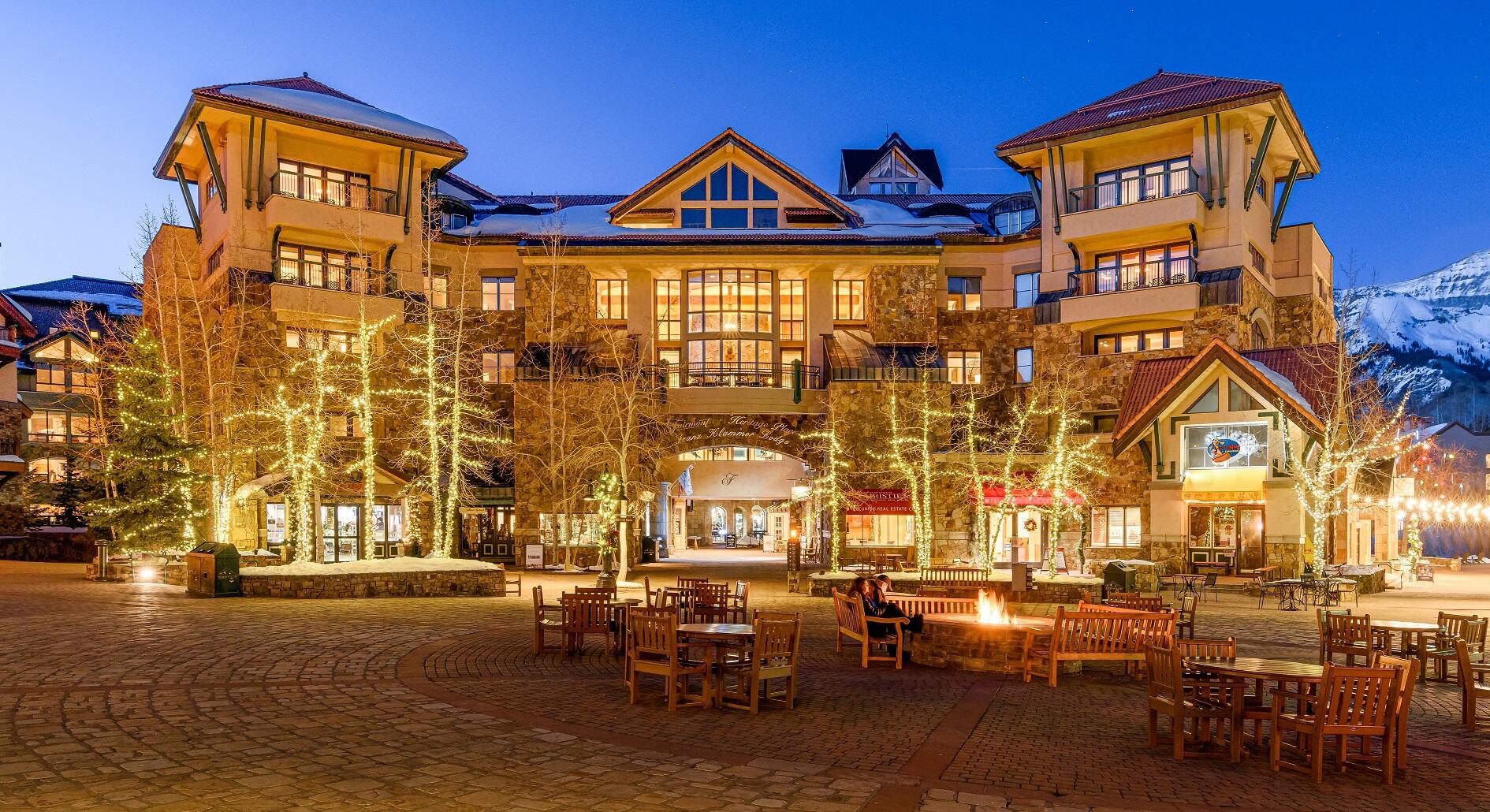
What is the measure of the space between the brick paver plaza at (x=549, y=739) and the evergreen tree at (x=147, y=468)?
12.2 m

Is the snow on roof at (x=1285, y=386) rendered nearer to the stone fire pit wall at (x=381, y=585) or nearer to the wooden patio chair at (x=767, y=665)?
the stone fire pit wall at (x=381, y=585)

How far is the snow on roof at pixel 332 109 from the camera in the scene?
36.0m

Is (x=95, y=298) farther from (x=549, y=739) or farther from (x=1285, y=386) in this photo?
(x=549, y=739)

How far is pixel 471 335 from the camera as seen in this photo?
139ft

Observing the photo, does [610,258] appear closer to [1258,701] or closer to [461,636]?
[461,636]

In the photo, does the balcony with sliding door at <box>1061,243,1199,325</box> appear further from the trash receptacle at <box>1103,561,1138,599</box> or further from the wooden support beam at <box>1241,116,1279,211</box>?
the trash receptacle at <box>1103,561,1138,599</box>

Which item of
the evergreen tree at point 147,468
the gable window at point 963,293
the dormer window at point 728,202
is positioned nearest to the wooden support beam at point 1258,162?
the gable window at point 963,293

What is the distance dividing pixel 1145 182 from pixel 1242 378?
34.8ft

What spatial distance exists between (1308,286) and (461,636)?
121 ft

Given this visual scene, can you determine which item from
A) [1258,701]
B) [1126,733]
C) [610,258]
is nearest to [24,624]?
[1126,733]

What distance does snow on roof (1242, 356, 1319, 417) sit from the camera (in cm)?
2969

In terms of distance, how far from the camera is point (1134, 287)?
125 feet

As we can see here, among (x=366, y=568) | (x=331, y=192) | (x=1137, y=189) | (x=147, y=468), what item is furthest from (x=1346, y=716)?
(x=331, y=192)

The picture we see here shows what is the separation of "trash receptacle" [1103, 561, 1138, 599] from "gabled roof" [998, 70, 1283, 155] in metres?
18.7
